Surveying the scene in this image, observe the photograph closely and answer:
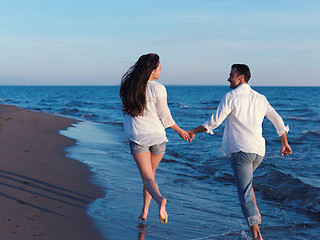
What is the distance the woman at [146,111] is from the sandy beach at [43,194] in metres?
0.99

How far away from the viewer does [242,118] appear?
3.71m

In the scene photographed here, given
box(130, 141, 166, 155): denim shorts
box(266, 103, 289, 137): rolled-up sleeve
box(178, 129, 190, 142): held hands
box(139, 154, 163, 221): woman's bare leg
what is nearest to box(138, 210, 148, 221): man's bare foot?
box(139, 154, 163, 221): woman's bare leg

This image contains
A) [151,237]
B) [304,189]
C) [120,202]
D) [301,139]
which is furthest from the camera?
[301,139]

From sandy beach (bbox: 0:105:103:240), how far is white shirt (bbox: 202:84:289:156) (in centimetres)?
180

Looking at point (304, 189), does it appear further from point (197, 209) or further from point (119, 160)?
point (119, 160)

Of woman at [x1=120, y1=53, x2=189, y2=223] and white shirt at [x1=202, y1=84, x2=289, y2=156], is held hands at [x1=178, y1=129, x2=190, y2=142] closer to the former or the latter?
woman at [x1=120, y1=53, x2=189, y2=223]

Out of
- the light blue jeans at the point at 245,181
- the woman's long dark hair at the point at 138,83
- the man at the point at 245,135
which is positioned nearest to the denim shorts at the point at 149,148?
the woman's long dark hair at the point at 138,83

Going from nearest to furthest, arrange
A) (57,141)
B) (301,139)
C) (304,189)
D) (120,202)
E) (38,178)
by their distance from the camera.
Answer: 1. (120,202)
2. (38,178)
3. (304,189)
4. (57,141)
5. (301,139)

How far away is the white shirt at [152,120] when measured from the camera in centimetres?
371

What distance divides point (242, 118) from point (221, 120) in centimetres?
22

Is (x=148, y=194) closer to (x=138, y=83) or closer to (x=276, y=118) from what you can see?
(x=138, y=83)

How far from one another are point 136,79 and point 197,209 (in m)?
2.55

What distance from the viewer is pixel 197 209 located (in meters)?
5.33

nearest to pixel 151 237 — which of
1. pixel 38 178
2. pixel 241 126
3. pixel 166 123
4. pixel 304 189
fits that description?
pixel 166 123
